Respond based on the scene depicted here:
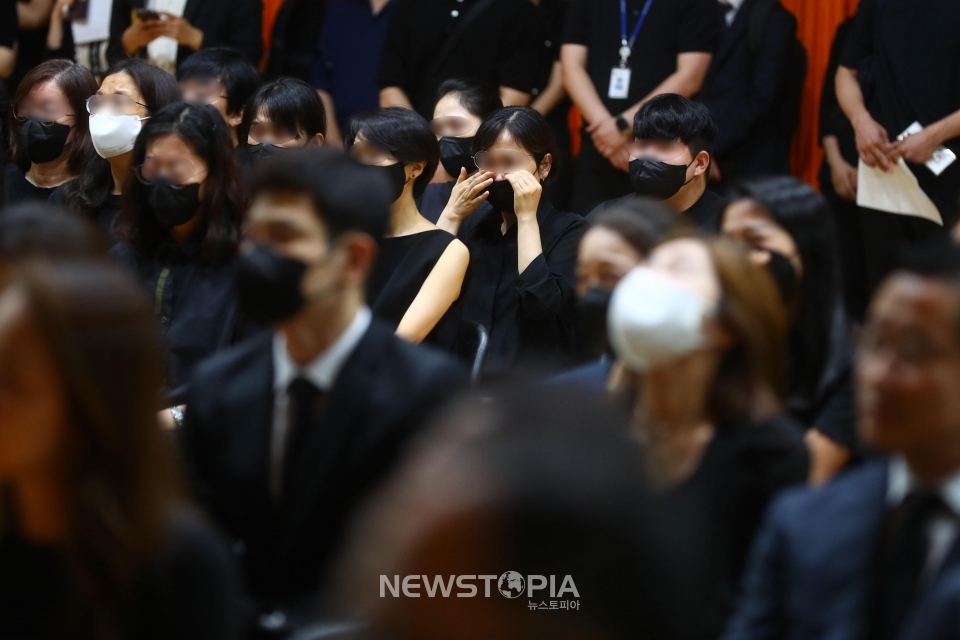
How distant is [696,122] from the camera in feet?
14.4

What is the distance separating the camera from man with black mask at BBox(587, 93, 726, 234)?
4324mm

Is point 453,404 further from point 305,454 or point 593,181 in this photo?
point 593,181

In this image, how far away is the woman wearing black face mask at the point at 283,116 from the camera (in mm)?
4547

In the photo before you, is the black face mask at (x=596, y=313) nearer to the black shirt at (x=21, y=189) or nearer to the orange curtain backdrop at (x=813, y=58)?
the black shirt at (x=21, y=189)

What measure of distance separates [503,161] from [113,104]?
4.39 feet

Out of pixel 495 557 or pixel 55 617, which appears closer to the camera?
pixel 495 557

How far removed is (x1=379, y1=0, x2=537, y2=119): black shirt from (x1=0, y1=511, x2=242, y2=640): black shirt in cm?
416

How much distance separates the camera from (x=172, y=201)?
339 cm

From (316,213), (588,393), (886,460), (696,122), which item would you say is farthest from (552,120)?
(588,393)

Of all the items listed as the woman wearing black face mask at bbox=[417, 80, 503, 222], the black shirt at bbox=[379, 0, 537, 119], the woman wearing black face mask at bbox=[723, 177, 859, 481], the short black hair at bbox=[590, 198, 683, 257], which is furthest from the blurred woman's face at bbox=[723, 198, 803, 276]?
the black shirt at bbox=[379, 0, 537, 119]

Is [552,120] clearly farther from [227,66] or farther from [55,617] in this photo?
[55,617]

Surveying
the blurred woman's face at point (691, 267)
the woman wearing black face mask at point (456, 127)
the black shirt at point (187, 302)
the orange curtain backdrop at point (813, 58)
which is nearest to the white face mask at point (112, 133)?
the black shirt at point (187, 302)

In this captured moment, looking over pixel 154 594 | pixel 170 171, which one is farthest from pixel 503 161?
pixel 154 594

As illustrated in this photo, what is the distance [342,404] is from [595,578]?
3.22 feet
